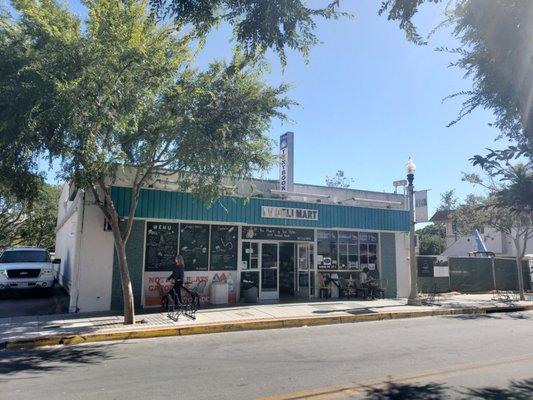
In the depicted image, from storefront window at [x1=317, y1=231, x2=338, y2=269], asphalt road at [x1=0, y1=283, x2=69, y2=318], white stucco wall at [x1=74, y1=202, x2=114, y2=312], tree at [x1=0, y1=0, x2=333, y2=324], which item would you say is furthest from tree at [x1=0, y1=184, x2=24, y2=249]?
tree at [x1=0, y1=0, x2=333, y2=324]

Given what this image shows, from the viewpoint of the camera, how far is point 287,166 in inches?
669

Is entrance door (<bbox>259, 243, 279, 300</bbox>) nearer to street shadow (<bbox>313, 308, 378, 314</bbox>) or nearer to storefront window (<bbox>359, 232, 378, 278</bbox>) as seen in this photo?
street shadow (<bbox>313, 308, 378, 314</bbox>)

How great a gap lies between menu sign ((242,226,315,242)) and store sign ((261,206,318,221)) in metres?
0.71

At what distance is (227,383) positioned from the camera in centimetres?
648

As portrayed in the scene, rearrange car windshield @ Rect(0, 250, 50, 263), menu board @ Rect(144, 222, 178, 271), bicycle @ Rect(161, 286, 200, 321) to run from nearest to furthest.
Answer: bicycle @ Rect(161, 286, 200, 321), menu board @ Rect(144, 222, 178, 271), car windshield @ Rect(0, 250, 50, 263)

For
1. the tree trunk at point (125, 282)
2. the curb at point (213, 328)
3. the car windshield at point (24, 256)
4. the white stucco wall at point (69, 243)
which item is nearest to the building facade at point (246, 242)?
the white stucco wall at point (69, 243)

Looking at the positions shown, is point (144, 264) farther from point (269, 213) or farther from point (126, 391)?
point (126, 391)

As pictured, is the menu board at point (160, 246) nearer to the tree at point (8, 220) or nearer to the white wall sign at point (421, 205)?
the white wall sign at point (421, 205)

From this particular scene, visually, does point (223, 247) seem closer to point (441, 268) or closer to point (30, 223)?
point (441, 268)

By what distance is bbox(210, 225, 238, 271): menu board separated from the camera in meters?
15.7

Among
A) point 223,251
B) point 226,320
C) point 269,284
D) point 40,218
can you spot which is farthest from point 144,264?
point 40,218

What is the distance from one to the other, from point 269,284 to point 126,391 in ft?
36.1

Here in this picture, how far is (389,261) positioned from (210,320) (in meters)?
9.93

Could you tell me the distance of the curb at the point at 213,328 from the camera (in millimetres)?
9383
